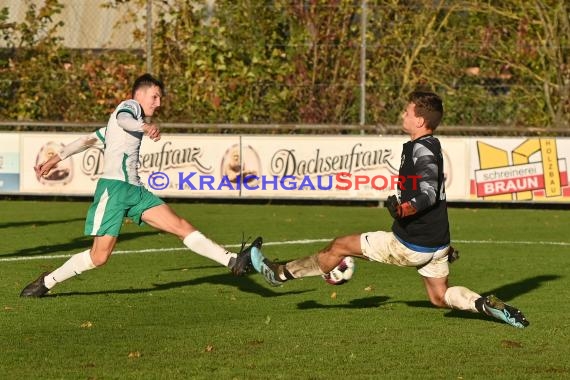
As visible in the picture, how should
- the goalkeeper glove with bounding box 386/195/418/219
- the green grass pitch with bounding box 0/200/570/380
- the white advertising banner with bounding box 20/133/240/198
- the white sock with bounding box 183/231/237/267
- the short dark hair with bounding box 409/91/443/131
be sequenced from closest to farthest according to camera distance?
1. the green grass pitch with bounding box 0/200/570/380
2. the goalkeeper glove with bounding box 386/195/418/219
3. the short dark hair with bounding box 409/91/443/131
4. the white sock with bounding box 183/231/237/267
5. the white advertising banner with bounding box 20/133/240/198

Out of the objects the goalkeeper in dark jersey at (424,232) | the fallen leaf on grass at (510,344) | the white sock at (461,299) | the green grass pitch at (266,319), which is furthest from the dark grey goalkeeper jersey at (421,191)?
the fallen leaf on grass at (510,344)

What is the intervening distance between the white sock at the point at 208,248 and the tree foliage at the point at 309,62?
11.9 metres

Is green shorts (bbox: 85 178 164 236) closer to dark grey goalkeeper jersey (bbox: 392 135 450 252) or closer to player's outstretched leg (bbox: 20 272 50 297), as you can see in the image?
player's outstretched leg (bbox: 20 272 50 297)

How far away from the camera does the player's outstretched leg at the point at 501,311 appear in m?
9.05

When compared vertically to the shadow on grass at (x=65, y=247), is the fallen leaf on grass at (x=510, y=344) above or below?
below

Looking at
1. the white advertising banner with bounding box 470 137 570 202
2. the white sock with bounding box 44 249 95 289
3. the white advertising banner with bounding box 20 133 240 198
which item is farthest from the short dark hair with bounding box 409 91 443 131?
the white advertising banner with bounding box 20 133 240 198

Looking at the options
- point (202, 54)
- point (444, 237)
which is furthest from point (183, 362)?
point (202, 54)

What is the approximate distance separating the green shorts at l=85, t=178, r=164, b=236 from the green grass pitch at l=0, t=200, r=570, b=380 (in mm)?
595

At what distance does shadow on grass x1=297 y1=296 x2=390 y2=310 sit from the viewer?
33.9 ft

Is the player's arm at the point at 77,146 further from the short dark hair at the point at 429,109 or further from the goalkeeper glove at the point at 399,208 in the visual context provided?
the goalkeeper glove at the point at 399,208

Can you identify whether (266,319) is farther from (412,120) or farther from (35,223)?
(35,223)

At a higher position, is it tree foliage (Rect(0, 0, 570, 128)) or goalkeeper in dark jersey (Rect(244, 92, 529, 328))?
tree foliage (Rect(0, 0, 570, 128))

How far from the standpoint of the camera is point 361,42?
22141 mm

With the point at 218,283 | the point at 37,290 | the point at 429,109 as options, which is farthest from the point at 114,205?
the point at 429,109
